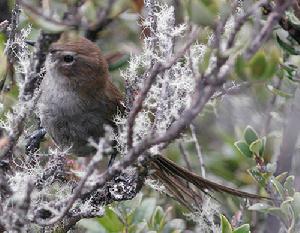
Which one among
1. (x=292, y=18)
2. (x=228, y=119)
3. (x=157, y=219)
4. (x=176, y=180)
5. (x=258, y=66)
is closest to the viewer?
(x=258, y=66)

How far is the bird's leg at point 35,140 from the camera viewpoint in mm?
2775

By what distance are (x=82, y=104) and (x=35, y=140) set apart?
0.58 meters

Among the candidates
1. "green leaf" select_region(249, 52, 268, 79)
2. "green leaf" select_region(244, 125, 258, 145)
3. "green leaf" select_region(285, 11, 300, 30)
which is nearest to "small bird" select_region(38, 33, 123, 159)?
"green leaf" select_region(244, 125, 258, 145)

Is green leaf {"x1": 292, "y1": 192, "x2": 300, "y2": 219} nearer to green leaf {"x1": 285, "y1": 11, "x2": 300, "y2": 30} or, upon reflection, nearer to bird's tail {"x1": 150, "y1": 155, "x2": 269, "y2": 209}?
bird's tail {"x1": 150, "y1": 155, "x2": 269, "y2": 209}

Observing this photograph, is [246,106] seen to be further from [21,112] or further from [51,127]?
[21,112]

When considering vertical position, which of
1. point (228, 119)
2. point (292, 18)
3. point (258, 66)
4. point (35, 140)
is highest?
point (258, 66)

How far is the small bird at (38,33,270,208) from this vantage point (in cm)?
317

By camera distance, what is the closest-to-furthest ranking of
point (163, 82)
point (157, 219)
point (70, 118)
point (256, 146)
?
point (163, 82)
point (256, 146)
point (157, 219)
point (70, 118)

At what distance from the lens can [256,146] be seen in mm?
2758

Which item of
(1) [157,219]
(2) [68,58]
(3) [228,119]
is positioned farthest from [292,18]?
(3) [228,119]

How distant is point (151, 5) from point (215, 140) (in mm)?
2411

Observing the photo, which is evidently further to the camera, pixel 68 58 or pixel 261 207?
pixel 68 58

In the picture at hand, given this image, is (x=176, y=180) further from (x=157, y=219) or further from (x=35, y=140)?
(x=35, y=140)

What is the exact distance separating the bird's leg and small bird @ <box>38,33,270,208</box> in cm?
4
